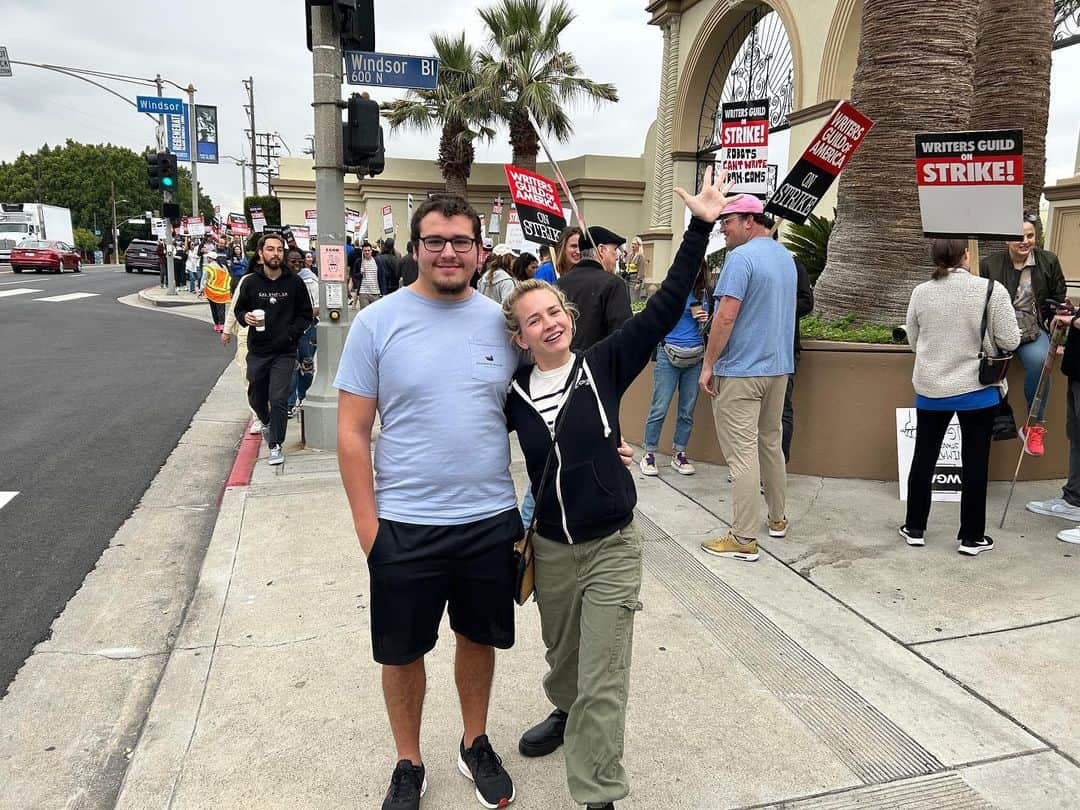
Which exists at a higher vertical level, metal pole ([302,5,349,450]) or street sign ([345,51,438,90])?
street sign ([345,51,438,90])

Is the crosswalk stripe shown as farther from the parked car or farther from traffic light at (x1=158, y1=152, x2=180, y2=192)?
the parked car

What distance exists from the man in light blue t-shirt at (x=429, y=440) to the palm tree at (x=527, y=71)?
22.4 meters

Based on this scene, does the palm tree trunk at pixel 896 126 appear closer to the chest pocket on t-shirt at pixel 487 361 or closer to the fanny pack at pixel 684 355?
the fanny pack at pixel 684 355

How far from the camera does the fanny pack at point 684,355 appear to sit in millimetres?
5957

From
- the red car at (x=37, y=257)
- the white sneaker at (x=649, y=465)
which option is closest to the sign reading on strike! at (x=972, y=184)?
the white sneaker at (x=649, y=465)

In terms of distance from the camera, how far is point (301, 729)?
9.67ft

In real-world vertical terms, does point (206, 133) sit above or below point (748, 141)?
above

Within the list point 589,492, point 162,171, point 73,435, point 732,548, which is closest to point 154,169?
point 162,171

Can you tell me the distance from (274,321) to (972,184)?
5.00 m

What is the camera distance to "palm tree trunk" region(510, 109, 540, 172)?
81.2 ft

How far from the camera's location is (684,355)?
5.98 metres

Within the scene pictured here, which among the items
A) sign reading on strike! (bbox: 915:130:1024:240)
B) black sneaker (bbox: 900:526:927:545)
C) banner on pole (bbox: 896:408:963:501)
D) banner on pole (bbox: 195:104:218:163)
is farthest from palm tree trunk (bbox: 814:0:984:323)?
banner on pole (bbox: 195:104:218:163)

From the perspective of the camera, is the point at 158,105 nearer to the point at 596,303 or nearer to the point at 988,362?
the point at 596,303

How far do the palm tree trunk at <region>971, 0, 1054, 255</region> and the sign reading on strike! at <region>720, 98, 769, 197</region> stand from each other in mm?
2410
